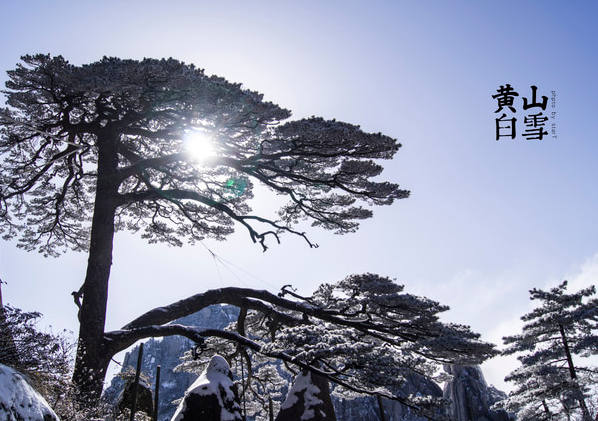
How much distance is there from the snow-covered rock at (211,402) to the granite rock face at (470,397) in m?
39.6

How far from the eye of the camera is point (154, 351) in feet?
414

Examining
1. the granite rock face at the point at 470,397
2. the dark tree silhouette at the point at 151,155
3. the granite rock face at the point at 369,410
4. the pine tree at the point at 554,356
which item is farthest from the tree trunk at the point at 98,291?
the granite rock face at the point at 369,410

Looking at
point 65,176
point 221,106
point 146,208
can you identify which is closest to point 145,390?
point 146,208

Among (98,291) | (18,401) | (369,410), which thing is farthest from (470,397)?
(18,401)

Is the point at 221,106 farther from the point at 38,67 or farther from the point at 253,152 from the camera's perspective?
the point at 38,67

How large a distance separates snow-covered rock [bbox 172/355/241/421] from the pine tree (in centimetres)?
1514

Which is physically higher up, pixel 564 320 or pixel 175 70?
pixel 175 70

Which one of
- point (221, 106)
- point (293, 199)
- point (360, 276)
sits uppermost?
point (221, 106)

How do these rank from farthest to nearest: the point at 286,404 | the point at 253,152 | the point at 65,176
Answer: the point at 65,176 → the point at 253,152 → the point at 286,404

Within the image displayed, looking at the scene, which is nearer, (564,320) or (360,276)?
(360,276)

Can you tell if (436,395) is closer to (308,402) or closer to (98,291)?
(308,402)

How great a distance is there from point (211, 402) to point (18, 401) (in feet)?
9.25

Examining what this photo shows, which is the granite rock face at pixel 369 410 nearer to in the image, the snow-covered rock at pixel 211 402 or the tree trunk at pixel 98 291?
the tree trunk at pixel 98 291

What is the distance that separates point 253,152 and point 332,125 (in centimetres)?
281
